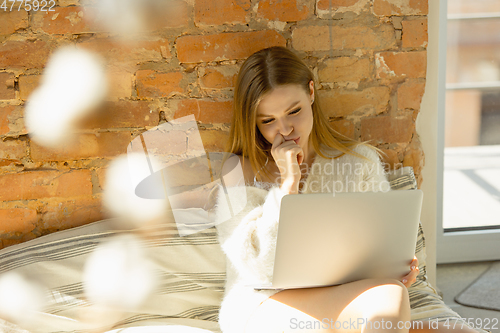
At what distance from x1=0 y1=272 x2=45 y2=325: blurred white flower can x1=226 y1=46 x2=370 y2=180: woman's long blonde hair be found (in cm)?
69

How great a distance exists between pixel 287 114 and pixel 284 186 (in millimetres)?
217

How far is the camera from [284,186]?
1104 millimetres

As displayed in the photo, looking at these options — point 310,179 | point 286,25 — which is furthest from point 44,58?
point 310,179

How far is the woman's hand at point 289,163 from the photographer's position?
1088 mm

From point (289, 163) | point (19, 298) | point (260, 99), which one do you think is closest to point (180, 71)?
point (260, 99)

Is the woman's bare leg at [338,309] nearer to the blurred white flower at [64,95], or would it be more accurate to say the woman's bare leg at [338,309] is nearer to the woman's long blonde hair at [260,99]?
the woman's long blonde hair at [260,99]

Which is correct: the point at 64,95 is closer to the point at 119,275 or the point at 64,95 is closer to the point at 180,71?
the point at 180,71

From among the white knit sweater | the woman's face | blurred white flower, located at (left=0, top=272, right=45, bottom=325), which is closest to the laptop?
the white knit sweater

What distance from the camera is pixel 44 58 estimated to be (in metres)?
1.21

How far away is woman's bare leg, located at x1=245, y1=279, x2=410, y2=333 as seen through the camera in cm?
86

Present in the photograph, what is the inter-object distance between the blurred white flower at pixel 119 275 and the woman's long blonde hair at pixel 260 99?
435mm

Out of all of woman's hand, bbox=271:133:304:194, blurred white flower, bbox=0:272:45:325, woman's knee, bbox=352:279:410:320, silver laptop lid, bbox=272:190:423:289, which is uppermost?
woman's hand, bbox=271:133:304:194

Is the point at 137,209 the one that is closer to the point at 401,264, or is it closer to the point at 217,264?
the point at 217,264

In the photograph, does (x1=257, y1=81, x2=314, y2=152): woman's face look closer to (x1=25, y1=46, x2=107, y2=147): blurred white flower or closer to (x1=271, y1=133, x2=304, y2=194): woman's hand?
(x1=271, y1=133, x2=304, y2=194): woman's hand
